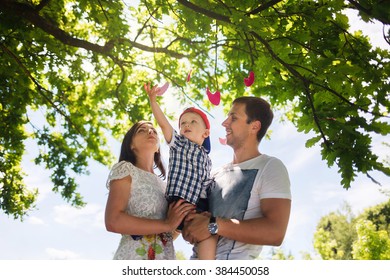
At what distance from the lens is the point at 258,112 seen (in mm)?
3799

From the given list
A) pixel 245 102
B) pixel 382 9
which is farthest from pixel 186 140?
pixel 382 9

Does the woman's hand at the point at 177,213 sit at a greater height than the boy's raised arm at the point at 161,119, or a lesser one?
lesser

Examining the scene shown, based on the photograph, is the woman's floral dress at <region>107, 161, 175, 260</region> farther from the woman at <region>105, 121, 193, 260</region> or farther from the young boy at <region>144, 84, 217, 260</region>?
the young boy at <region>144, 84, 217, 260</region>

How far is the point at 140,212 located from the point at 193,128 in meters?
0.94

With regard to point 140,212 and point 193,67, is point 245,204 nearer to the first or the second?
point 140,212

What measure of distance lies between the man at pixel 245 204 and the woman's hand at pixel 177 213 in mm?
69

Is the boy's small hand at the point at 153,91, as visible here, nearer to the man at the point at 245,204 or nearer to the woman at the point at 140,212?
the woman at the point at 140,212

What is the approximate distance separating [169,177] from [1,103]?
20.1ft

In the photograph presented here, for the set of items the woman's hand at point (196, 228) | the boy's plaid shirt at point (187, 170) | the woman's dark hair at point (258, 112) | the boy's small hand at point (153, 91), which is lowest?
the woman's hand at point (196, 228)

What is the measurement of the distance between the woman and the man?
9.6 inches

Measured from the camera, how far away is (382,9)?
331cm

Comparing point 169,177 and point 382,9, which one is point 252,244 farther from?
point 382,9

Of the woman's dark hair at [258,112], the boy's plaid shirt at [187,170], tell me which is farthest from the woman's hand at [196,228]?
the woman's dark hair at [258,112]

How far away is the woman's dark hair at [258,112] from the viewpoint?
3786 mm
